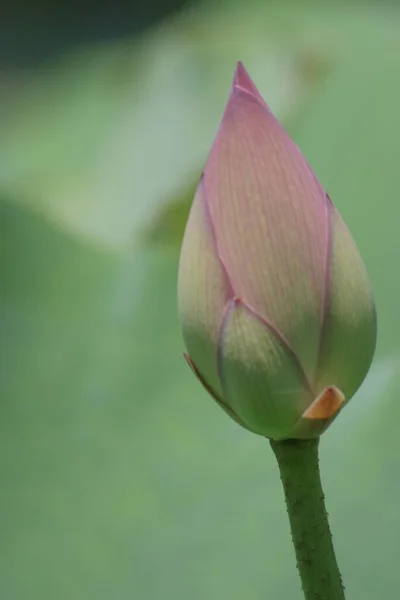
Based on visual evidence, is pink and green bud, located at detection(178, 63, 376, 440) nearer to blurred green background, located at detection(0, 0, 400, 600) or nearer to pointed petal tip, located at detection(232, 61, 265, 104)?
pointed petal tip, located at detection(232, 61, 265, 104)

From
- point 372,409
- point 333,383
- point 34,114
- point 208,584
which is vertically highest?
point 34,114

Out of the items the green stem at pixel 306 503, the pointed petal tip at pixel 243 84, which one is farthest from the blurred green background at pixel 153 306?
the pointed petal tip at pixel 243 84

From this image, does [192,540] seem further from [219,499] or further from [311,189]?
[311,189]

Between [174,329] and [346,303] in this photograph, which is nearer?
[346,303]

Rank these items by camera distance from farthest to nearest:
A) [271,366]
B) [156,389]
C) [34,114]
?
[34,114]
[156,389]
[271,366]

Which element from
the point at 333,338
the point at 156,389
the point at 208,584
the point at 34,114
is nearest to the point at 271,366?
the point at 333,338

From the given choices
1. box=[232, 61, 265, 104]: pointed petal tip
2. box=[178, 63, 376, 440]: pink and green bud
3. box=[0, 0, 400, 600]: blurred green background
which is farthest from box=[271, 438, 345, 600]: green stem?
box=[0, 0, 400, 600]: blurred green background

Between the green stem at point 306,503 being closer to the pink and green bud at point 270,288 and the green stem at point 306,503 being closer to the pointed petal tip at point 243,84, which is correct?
the pink and green bud at point 270,288
